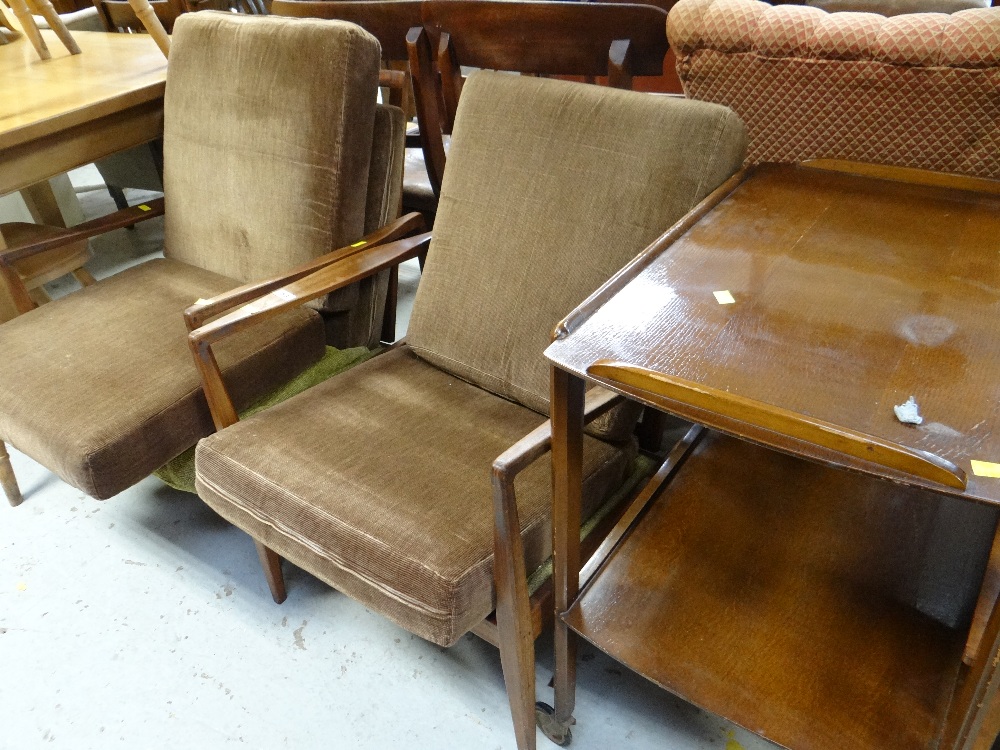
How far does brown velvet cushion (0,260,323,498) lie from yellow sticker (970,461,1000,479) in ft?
4.24

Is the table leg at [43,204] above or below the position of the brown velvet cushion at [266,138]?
below

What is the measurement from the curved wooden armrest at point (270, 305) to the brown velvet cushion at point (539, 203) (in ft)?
0.41

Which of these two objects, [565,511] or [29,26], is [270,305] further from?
[29,26]

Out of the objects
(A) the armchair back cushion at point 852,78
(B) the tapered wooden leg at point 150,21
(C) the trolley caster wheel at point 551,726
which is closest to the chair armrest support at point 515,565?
(C) the trolley caster wheel at point 551,726

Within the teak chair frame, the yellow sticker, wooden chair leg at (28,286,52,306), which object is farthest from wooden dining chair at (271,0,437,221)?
the yellow sticker

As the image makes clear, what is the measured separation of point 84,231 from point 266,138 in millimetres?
519

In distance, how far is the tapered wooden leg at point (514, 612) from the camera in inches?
36.5

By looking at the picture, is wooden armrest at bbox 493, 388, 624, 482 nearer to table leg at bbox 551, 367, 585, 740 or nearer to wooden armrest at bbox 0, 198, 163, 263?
table leg at bbox 551, 367, 585, 740

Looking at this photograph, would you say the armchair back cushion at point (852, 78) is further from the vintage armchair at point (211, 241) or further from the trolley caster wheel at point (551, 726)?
the trolley caster wheel at point (551, 726)

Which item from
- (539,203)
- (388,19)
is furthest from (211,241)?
(539,203)

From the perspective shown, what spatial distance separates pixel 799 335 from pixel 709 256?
205 mm

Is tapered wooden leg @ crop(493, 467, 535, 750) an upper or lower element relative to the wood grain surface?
lower

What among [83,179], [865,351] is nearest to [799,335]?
[865,351]

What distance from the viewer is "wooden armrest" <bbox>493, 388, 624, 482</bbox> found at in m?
0.90
